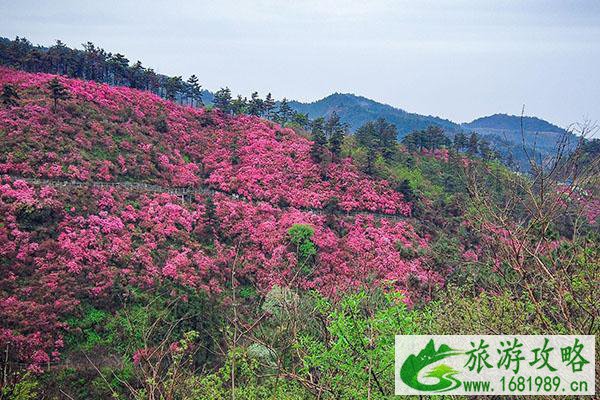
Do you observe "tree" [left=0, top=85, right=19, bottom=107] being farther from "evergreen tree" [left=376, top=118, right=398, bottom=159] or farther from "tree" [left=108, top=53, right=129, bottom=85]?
"evergreen tree" [left=376, top=118, right=398, bottom=159]

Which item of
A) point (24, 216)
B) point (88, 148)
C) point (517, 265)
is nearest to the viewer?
point (517, 265)

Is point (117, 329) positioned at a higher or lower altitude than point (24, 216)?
A: lower

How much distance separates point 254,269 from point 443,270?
11.0 meters

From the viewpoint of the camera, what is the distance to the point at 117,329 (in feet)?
56.1

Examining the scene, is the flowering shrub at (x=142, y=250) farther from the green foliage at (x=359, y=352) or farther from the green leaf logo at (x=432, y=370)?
the green leaf logo at (x=432, y=370)

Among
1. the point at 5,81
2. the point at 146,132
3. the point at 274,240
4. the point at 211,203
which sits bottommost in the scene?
the point at 274,240

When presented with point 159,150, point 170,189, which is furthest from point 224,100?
point 170,189

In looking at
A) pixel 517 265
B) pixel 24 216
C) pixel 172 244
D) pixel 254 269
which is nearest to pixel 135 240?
pixel 172 244

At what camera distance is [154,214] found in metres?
24.9

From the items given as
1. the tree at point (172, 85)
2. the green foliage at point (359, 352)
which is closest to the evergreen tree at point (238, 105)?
the tree at point (172, 85)

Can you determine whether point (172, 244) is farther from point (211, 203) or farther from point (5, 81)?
point (5, 81)

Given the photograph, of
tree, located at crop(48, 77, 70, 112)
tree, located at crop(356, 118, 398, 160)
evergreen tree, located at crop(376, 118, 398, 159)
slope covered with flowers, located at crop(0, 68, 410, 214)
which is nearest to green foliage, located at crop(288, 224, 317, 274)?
slope covered with flowers, located at crop(0, 68, 410, 214)

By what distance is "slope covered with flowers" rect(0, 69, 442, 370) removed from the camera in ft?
58.4

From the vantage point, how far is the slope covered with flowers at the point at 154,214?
17.8 meters
